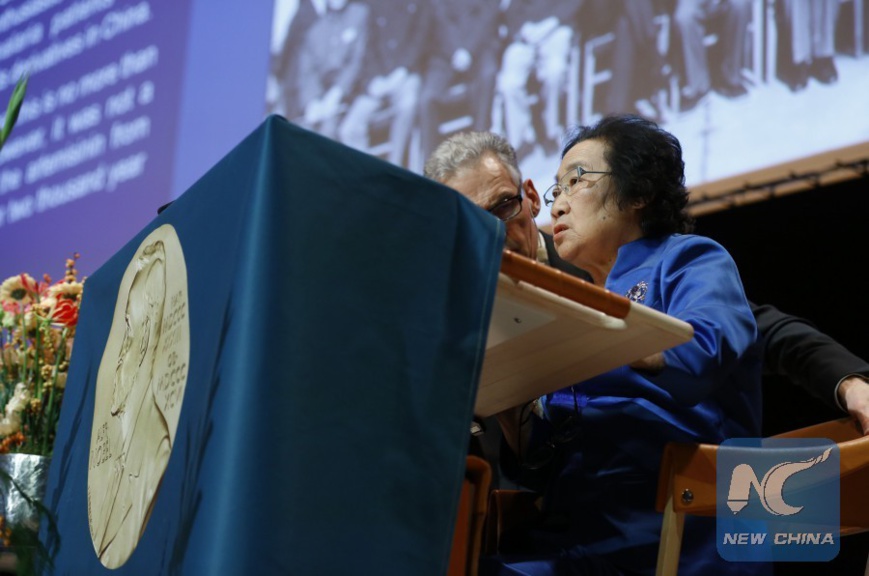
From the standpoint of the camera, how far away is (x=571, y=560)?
1.51m

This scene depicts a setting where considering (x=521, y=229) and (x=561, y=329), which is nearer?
(x=561, y=329)

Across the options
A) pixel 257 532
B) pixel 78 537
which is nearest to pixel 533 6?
pixel 78 537

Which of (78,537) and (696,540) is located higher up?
(696,540)

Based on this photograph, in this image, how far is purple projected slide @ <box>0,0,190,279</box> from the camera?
3930 millimetres

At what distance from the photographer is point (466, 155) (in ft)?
8.09

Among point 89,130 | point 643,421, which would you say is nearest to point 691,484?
point 643,421

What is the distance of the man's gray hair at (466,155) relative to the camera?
2459 millimetres

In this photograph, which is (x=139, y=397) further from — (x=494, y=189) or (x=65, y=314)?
(x=494, y=189)

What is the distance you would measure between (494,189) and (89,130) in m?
2.29

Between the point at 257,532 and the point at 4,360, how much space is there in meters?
1.20

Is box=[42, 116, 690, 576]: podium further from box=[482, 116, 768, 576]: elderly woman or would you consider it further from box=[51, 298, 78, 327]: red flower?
box=[51, 298, 78, 327]: red flower


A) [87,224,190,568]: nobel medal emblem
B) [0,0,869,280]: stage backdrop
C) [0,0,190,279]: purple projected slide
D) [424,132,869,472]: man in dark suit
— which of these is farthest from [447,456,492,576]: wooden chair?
[0,0,190,279]: purple projected slide

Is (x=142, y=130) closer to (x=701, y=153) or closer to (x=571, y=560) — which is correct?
(x=701, y=153)

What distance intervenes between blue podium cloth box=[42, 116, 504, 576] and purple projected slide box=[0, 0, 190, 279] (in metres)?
2.80
